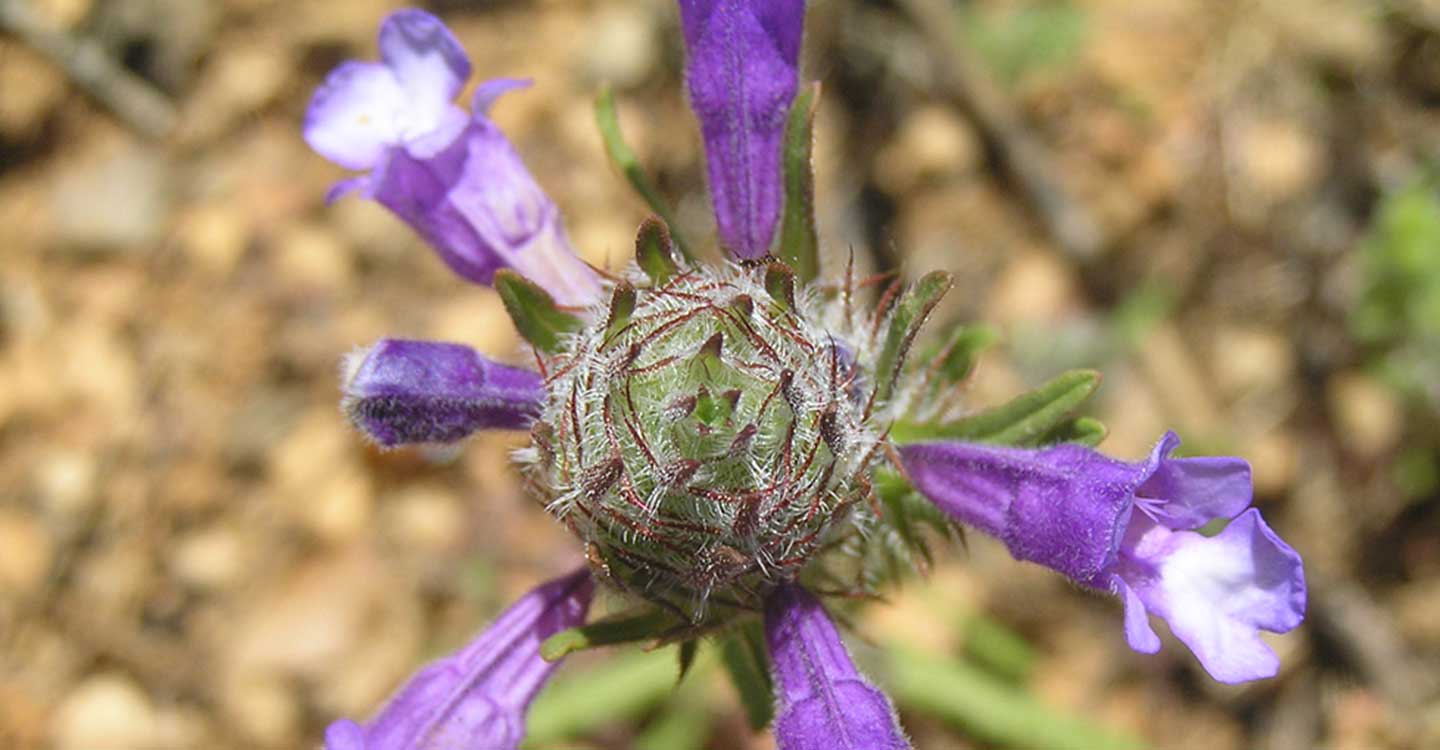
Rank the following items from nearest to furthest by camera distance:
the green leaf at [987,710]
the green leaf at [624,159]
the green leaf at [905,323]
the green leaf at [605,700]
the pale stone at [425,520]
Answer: the green leaf at [905,323] → the green leaf at [624,159] → the green leaf at [605,700] → the green leaf at [987,710] → the pale stone at [425,520]

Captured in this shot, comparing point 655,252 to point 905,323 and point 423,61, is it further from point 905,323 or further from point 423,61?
point 423,61

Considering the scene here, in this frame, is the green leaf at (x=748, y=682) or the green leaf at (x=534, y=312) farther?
the green leaf at (x=748, y=682)

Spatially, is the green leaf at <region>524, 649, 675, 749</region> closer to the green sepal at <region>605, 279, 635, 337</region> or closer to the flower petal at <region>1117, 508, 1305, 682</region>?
the green sepal at <region>605, 279, 635, 337</region>

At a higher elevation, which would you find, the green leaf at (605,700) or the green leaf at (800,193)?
the green leaf at (800,193)

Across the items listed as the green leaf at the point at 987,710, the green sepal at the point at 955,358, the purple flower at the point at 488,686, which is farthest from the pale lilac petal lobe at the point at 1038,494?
the green leaf at the point at 987,710

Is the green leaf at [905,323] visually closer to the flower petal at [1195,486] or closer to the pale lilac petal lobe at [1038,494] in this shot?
the pale lilac petal lobe at [1038,494]

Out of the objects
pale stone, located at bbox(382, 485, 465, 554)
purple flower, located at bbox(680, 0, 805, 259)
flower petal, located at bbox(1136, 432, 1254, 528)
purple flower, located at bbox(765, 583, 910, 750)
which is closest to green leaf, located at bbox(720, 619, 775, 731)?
purple flower, located at bbox(765, 583, 910, 750)
